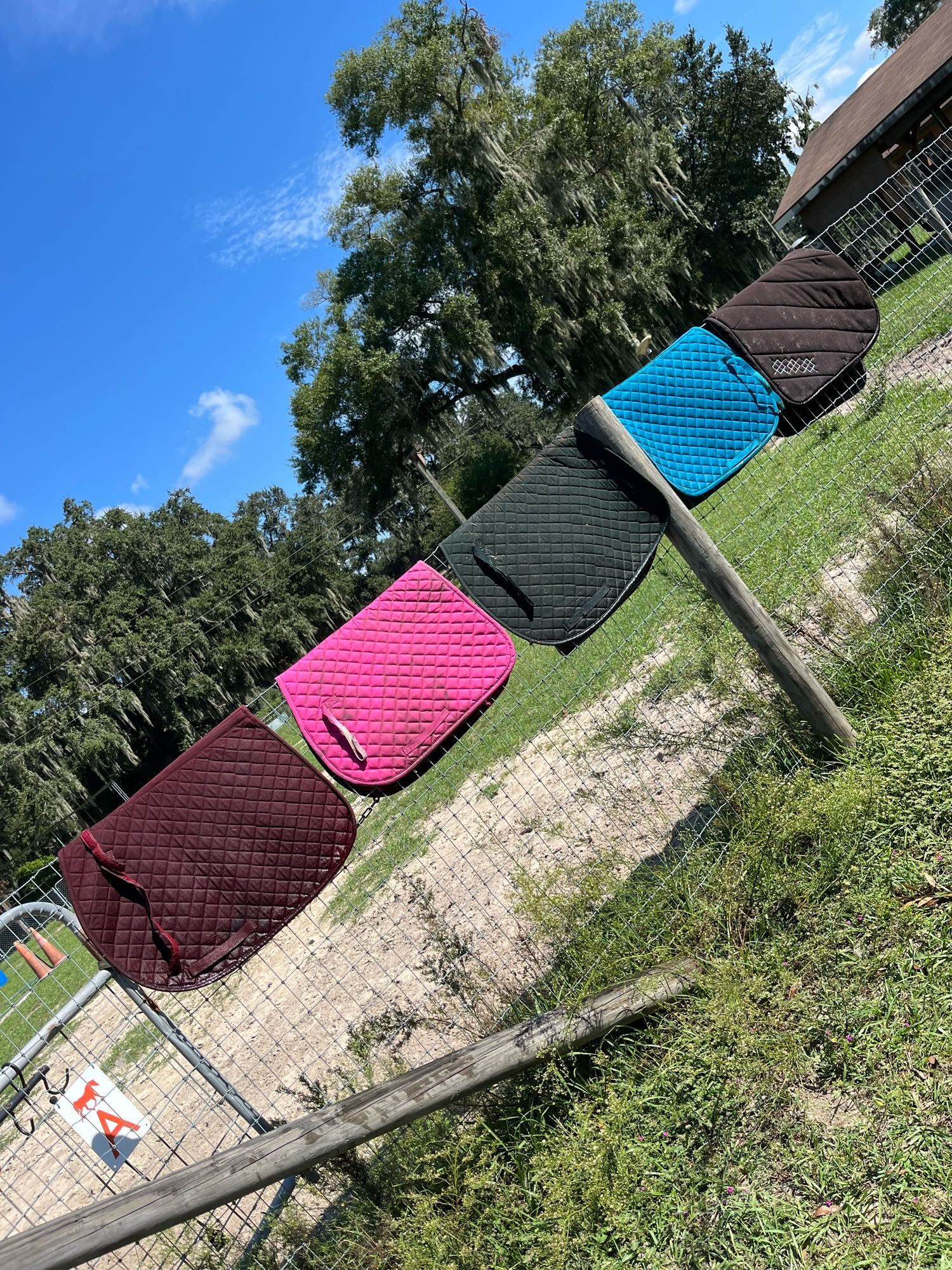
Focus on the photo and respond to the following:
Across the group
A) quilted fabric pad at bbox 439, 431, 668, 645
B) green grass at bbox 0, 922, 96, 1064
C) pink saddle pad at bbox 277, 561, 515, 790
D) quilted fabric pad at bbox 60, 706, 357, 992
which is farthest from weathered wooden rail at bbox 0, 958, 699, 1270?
green grass at bbox 0, 922, 96, 1064

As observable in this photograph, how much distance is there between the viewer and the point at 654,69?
25.2 meters

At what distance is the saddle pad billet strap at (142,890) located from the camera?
7.98 feet

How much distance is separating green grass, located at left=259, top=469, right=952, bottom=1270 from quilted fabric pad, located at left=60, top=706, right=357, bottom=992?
959 millimetres

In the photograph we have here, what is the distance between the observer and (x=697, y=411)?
10.6 ft

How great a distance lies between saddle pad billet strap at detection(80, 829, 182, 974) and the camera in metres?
2.43

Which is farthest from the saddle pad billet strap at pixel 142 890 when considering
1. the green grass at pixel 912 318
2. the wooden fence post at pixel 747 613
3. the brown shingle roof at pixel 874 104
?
the brown shingle roof at pixel 874 104

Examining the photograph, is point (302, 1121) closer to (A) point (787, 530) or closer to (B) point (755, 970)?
(B) point (755, 970)

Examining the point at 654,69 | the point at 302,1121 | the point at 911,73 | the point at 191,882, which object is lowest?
the point at 302,1121

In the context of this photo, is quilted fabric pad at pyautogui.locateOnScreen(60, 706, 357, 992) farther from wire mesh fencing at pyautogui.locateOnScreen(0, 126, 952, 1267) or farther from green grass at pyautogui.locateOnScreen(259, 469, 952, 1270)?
green grass at pyautogui.locateOnScreen(259, 469, 952, 1270)

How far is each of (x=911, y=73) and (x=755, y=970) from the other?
21304 mm

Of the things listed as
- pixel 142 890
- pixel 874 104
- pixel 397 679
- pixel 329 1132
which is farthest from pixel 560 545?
pixel 874 104

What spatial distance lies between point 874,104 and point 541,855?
2226 cm

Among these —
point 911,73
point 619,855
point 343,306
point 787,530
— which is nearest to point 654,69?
point 911,73

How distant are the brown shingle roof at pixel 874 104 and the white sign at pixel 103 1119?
1938cm
